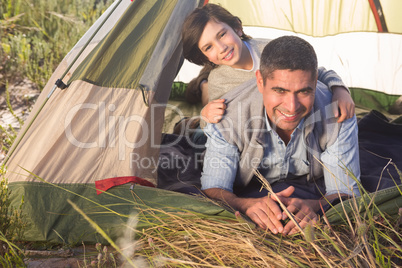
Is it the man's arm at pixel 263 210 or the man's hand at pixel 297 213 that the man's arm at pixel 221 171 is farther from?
the man's hand at pixel 297 213

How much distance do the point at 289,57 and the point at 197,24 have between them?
76cm

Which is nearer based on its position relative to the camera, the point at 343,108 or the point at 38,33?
the point at 343,108

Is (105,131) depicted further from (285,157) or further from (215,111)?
(285,157)

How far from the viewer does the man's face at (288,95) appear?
80.6 inches

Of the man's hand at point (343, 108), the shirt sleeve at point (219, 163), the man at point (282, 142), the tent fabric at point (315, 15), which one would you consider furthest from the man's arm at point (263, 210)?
the tent fabric at point (315, 15)

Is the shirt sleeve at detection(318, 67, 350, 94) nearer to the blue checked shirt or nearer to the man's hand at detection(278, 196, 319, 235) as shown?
the blue checked shirt

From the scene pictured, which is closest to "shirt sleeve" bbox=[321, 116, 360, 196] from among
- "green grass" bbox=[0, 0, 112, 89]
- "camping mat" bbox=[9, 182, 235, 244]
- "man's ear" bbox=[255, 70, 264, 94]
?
"man's ear" bbox=[255, 70, 264, 94]

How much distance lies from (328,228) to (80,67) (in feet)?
4.79

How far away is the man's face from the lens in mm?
2047

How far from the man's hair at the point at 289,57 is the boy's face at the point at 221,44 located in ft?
2.18

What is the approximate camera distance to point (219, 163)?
7.52 feet

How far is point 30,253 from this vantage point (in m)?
2.16

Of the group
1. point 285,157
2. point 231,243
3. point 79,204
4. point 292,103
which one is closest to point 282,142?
point 285,157

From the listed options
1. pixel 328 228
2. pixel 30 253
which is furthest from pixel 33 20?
pixel 328 228
